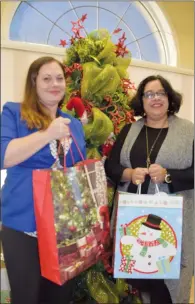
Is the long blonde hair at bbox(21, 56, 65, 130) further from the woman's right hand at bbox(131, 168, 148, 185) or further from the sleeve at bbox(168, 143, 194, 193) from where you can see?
the sleeve at bbox(168, 143, 194, 193)

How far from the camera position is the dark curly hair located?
4.52 ft

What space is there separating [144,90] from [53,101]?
54 centimetres

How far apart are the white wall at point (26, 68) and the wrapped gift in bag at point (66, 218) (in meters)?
0.96

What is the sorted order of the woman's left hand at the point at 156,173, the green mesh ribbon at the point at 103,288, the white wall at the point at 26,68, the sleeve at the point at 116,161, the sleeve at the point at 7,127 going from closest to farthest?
the sleeve at the point at 7,127
the woman's left hand at the point at 156,173
the sleeve at the point at 116,161
the green mesh ribbon at the point at 103,288
the white wall at the point at 26,68

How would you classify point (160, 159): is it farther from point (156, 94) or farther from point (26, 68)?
point (26, 68)

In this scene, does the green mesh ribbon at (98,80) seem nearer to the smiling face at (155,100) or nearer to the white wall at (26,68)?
the smiling face at (155,100)

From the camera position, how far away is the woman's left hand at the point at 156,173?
4.05ft

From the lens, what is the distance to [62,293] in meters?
1.09

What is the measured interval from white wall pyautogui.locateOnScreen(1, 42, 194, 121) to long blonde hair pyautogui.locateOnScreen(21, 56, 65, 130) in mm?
801

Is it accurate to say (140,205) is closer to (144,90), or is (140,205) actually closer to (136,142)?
(136,142)

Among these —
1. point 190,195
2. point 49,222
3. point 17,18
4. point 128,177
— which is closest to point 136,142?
point 128,177

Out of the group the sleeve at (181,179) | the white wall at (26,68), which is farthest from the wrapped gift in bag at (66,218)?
the white wall at (26,68)

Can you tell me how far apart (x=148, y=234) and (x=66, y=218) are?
34 cm

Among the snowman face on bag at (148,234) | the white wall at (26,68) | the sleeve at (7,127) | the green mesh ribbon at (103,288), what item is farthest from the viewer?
the white wall at (26,68)
